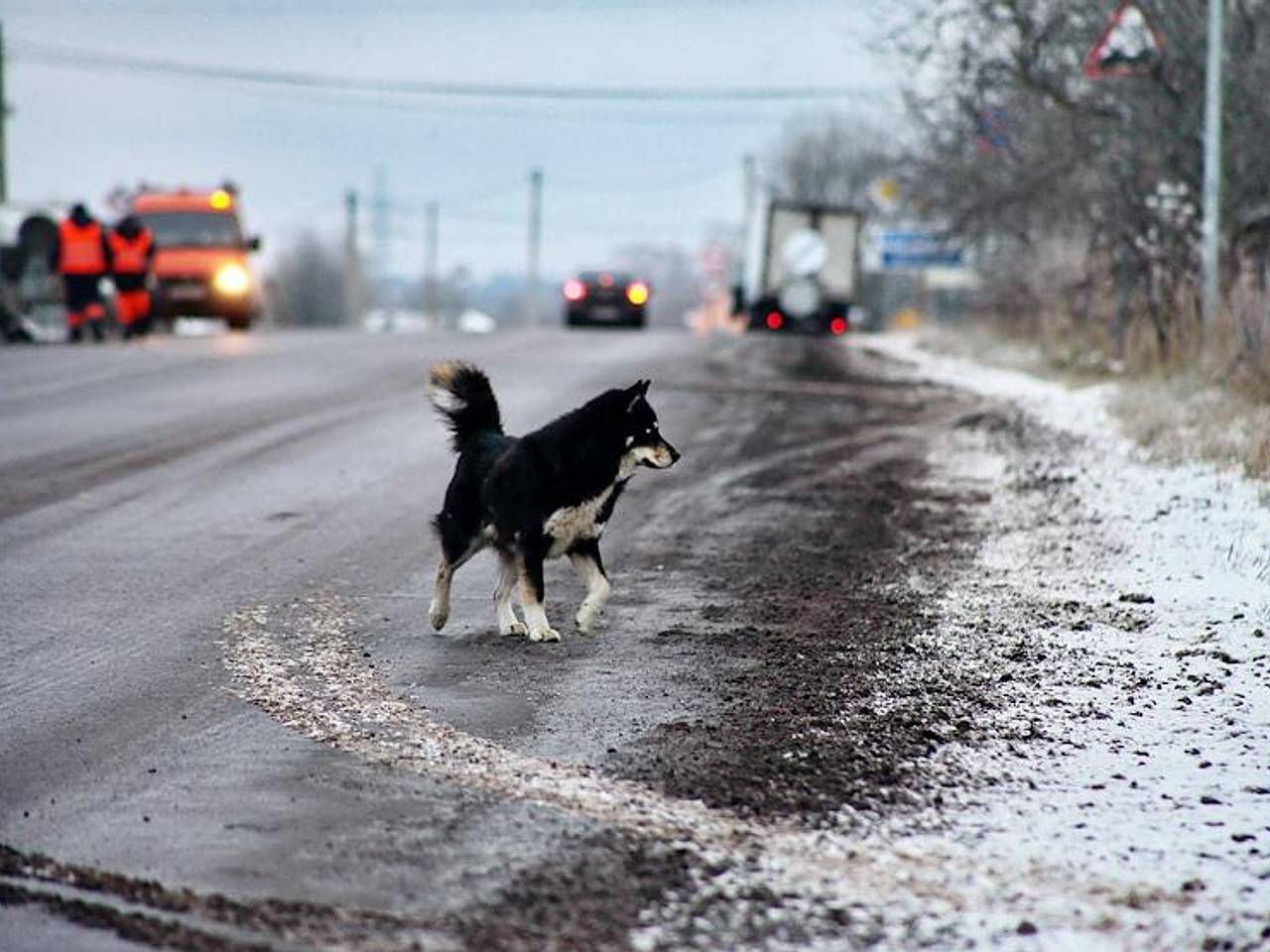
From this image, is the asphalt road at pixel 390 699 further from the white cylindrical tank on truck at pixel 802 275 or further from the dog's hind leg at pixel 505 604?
the white cylindrical tank on truck at pixel 802 275

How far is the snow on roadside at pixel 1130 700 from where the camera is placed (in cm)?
519

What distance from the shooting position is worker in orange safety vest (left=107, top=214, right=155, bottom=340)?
1188 inches

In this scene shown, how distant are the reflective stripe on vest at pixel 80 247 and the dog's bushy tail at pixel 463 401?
71.5 ft

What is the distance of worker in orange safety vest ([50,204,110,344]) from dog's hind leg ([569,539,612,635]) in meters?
22.4

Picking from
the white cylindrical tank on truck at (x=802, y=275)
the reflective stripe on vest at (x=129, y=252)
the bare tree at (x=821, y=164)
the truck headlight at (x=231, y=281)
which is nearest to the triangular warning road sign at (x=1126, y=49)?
the reflective stripe on vest at (x=129, y=252)

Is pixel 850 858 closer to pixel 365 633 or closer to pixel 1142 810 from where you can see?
pixel 1142 810

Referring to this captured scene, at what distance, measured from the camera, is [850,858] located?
541 centimetres

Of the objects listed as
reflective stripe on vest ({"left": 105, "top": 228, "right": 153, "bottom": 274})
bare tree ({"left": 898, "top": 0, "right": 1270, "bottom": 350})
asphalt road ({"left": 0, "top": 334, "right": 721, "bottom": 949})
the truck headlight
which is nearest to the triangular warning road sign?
bare tree ({"left": 898, "top": 0, "right": 1270, "bottom": 350})

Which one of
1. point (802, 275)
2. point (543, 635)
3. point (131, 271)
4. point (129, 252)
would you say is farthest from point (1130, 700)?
point (802, 275)

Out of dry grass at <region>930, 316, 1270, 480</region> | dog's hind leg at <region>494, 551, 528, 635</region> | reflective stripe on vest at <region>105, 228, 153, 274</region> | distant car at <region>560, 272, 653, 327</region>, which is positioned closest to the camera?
dog's hind leg at <region>494, 551, 528, 635</region>

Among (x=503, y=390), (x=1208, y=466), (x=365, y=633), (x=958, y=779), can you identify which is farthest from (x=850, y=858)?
(x=503, y=390)

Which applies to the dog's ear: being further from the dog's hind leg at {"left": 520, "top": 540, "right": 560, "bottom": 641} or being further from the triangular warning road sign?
the triangular warning road sign

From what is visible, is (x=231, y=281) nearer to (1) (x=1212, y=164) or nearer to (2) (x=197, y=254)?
(2) (x=197, y=254)

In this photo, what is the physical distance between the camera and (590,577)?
8.57 metres
